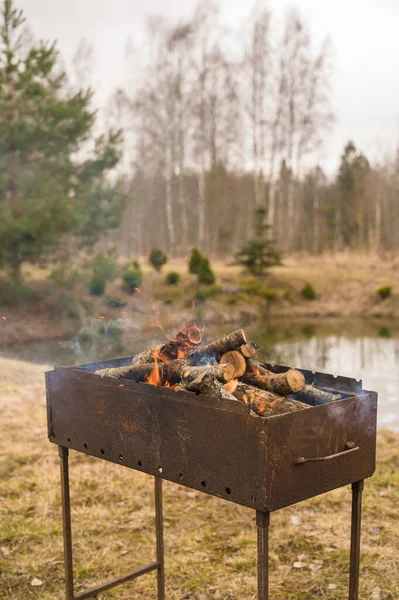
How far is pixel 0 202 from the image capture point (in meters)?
16.2

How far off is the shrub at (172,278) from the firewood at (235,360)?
16279 mm

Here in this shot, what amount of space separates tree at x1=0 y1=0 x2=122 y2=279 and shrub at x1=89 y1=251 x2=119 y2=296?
3.11ft

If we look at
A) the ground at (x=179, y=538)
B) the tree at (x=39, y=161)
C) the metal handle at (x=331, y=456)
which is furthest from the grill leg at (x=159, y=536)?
the tree at (x=39, y=161)

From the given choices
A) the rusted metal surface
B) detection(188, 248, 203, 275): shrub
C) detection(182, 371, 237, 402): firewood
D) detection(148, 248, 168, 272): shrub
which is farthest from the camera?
detection(148, 248, 168, 272): shrub

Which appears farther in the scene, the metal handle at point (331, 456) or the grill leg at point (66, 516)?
the grill leg at point (66, 516)

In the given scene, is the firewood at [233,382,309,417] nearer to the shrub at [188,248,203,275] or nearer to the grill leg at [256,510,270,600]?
the grill leg at [256,510,270,600]

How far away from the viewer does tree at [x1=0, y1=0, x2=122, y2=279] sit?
15.8m

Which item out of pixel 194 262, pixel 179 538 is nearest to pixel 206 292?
pixel 194 262

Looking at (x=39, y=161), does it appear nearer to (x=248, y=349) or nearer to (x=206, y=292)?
(x=206, y=292)

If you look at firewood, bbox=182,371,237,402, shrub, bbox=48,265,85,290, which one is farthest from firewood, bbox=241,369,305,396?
shrub, bbox=48,265,85,290

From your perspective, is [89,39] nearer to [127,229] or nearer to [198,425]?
[127,229]

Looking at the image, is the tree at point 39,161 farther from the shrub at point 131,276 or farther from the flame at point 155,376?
the flame at point 155,376

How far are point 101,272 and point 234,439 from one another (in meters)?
15.1

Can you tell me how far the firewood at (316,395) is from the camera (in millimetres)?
2342
